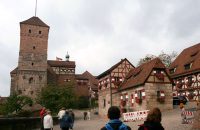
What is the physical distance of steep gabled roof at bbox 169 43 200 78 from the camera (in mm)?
39775

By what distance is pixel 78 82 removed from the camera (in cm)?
8494

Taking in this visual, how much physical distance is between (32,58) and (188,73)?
3888 cm

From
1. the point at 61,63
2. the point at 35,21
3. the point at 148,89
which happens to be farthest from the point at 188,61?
the point at 61,63

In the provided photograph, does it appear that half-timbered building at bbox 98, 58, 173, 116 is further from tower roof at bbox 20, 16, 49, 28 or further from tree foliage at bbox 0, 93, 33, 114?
tower roof at bbox 20, 16, 49, 28

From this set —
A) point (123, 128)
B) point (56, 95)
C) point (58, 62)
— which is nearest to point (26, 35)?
point (58, 62)

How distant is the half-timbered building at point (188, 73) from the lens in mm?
38500

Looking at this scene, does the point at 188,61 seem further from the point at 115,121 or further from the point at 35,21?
the point at 35,21

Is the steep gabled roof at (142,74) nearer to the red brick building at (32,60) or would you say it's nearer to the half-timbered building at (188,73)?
the half-timbered building at (188,73)

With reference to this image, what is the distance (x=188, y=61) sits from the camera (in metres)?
42.5

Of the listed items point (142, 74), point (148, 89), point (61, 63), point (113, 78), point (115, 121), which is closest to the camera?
point (115, 121)

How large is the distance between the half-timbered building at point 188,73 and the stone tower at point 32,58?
31993 millimetres

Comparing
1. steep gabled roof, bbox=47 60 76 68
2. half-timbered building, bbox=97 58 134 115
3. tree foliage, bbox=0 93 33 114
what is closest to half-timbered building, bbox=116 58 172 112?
half-timbered building, bbox=97 58 134 115

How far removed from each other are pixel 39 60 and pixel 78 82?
700 inches

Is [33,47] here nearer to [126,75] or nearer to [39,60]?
[39,60]
